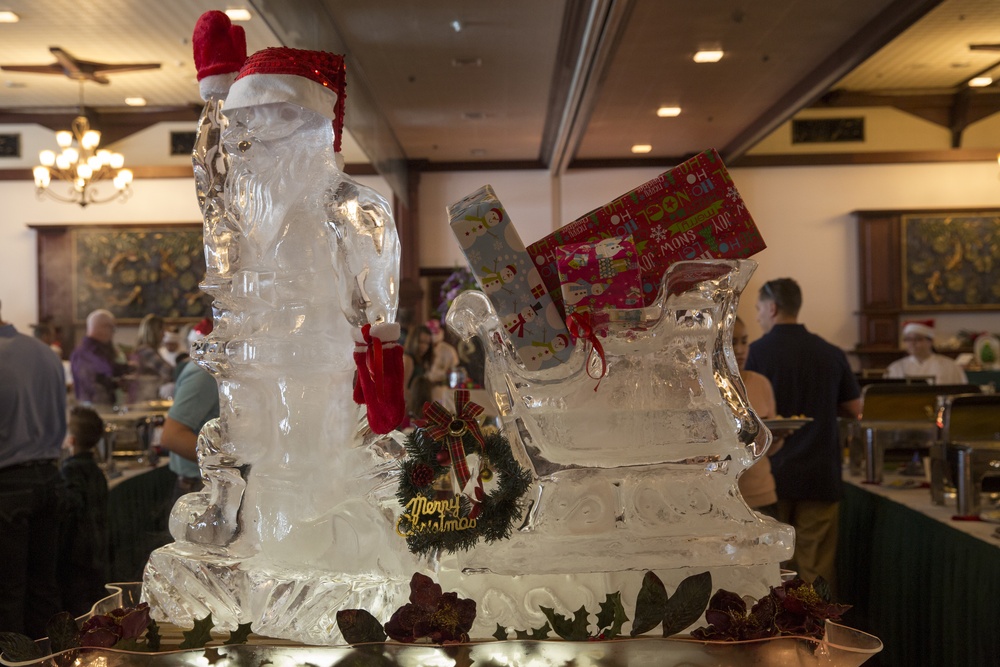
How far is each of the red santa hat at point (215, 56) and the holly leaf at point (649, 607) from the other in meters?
1.06

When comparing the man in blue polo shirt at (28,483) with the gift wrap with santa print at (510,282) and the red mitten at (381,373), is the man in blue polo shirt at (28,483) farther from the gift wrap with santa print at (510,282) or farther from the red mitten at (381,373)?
the gift wrap with santa print at (510,282)

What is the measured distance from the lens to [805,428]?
389 centimetres

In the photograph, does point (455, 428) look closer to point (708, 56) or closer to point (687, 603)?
point (687, 603)

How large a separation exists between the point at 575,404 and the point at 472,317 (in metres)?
0.19

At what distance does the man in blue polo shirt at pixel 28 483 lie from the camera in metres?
3.47

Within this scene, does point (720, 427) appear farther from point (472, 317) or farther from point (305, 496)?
Result: point (305, 496)

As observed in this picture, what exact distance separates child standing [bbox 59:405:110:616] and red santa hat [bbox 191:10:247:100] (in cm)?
275

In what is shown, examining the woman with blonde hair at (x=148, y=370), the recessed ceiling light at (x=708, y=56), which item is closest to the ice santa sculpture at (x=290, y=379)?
the woman with blonde hair at (x=148, y=370)

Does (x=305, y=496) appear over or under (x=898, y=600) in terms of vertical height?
over

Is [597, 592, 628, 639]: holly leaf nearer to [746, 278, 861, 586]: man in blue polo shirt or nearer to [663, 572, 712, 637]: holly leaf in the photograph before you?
[663, 572, 712, 637]: holly leaf

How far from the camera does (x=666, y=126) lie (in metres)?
9.89

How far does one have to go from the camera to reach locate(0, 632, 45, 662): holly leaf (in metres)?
1.07

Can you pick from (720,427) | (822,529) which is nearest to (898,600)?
(822,529)

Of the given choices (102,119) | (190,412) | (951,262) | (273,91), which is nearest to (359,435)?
(273,91)
